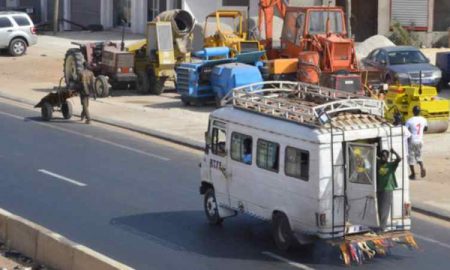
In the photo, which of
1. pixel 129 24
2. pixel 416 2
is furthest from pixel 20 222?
pixel 129 24

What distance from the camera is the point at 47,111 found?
31000 millimetres

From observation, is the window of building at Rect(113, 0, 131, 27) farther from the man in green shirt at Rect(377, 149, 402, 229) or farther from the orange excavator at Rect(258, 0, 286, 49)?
the man in green shirt at Rect(377, 149, 402, 229)

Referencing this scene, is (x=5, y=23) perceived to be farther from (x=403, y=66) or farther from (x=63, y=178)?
(x=63, y=178)

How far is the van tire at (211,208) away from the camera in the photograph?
1822cm

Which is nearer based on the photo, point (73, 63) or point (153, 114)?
point (153, 114)

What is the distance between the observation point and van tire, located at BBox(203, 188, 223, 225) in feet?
59.8

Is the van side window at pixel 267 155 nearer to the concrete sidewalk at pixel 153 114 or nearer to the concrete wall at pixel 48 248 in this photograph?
the concrete wall at pixel 48 248

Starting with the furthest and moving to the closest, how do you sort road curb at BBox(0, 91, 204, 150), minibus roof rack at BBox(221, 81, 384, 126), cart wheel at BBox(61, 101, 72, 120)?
cart wheel at BBox(61, 101, 72, 120)
road curb at BBox(0, 91, 204, 150)
minibus roof rack at BBox(221, 81, 384, 126)

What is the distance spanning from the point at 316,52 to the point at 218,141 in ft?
55.5

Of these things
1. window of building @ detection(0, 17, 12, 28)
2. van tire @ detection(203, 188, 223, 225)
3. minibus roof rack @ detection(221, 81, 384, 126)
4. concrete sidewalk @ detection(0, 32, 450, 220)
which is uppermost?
minibus roof rack @ detection(221, 81, 384, 126)

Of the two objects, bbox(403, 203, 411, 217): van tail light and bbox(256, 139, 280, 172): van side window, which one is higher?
bbox(256, 139, 280, 172): van side window

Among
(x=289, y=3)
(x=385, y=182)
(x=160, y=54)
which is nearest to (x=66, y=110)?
(x=160, y=54)

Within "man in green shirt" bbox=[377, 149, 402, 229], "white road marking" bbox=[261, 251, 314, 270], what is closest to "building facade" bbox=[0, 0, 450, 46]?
"white road marking" bbox=[261, 251, 314, 270]

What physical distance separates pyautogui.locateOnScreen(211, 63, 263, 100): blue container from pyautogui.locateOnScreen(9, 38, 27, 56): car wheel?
19.2 meters
